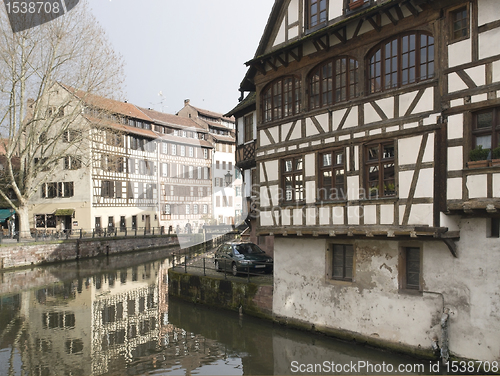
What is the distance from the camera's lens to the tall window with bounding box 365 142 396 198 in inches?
470

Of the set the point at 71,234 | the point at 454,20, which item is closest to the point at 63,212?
the point at 71,234

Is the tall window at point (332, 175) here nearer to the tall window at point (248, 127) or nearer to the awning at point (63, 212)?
the tall window at point (248, 127)

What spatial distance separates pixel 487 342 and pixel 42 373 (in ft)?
33.8

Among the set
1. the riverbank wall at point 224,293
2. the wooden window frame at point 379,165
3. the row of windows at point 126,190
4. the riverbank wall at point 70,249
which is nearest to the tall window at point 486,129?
the wooden window frame at point 379,165

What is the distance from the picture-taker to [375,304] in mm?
12398

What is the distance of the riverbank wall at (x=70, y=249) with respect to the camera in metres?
31.3

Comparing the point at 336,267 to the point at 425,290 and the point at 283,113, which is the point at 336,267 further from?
the point at 283,113

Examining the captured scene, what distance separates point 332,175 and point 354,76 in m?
2.78

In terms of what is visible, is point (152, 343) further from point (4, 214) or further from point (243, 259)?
point (4, 214)

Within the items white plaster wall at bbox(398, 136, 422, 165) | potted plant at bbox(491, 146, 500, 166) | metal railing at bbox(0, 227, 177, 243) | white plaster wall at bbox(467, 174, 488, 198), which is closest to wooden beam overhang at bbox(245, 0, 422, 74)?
white plaster wall at bbox(398, 136, 422, 165)

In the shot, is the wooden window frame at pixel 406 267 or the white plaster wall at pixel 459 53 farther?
the wooden window frame at pixel 406 267

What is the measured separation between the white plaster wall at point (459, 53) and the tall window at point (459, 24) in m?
0.14

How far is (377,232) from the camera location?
11789 mm

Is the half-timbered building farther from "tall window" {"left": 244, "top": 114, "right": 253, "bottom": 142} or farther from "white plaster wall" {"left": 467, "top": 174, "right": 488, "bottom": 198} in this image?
"tall window" {"left": 244, "top": 114, "right": 253, "bottom": 142}
